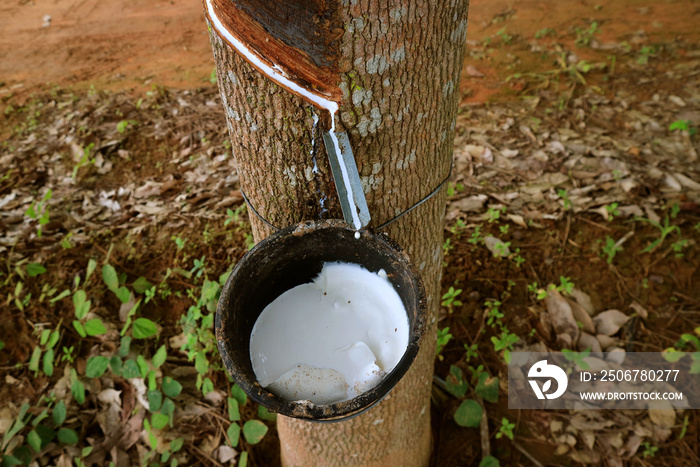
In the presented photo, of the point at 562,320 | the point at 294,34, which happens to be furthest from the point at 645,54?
the point at 294,34

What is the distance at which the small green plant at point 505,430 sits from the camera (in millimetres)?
2340

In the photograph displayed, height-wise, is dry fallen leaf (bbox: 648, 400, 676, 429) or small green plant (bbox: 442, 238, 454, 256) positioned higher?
small green plant (bbox: 442, 238, 454, 256)

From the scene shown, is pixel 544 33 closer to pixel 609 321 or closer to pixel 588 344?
pixel 609 321

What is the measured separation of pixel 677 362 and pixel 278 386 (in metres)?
2.42

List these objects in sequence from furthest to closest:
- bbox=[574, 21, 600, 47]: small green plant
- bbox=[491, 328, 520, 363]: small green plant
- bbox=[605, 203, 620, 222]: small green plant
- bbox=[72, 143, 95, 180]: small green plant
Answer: bbox=[574, 21, 600, 47]: small green plant, bbox=[72, 143, 95, 180]: small green plant, bbox=[605, 203, 620, 222]: small green plant, bbox=[491, 328, 520, 363]: small green plant

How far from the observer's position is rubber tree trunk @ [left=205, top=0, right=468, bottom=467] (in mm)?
983

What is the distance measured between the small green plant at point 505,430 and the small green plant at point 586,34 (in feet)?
15.1

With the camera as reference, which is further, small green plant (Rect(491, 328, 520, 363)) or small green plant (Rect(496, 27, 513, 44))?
small green plant (Rect(496, 27, 513, 44))

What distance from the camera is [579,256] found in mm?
2885

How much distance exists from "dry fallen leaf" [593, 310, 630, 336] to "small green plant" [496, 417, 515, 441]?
0.80m

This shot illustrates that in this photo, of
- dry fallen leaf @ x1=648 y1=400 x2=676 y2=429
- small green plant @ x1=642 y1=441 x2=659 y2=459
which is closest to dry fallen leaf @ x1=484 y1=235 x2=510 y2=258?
dry fallen leaf @ x1=648 y1=400 x2=676 y2=429

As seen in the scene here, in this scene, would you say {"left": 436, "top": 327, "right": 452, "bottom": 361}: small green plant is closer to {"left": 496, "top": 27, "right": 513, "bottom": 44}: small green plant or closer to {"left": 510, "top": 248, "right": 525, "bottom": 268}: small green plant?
{"left": 510, "top": 248, "right": 525, "bottom": 268}: small green plant

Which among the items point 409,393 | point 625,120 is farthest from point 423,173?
point 625,120

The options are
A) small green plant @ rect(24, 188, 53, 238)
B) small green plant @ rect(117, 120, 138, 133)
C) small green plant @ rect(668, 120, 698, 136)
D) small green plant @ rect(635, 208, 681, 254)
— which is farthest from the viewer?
small green plant @ rect(117, 120, 138, 133)
